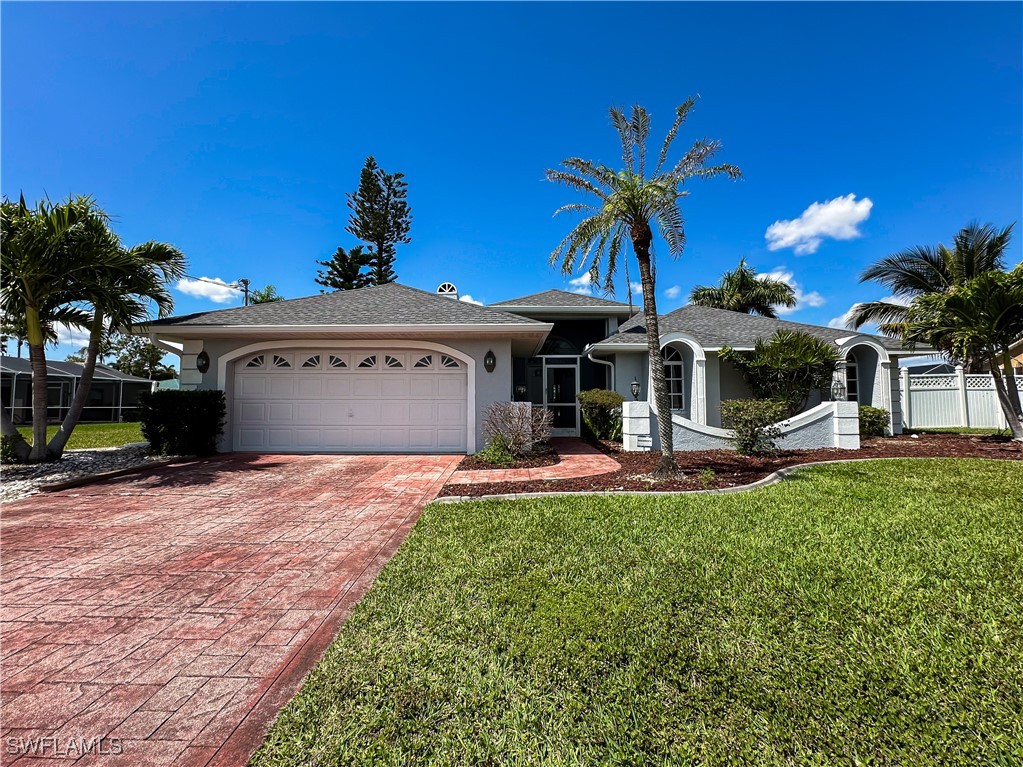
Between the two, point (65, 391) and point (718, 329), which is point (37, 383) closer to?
point (718, 329)

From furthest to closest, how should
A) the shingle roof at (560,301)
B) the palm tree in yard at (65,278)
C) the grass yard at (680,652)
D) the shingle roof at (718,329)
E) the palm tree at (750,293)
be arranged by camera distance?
the palm tree at (750,293), the shingle roof at (560,301), the shingle roof at (718,329), the palm tree in yard at (65,278), the grass yard at (680,652)

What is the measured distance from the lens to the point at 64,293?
8367 mm

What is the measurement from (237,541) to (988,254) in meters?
25.3

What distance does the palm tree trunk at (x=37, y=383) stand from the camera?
8.16 m

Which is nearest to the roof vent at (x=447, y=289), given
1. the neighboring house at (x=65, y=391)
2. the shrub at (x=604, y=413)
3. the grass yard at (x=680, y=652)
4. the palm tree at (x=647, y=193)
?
the shrub at (x=604, y=413)

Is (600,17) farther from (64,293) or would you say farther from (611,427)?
(64,293)

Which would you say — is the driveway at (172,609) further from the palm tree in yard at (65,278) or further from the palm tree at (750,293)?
the palm tree at (750,293)

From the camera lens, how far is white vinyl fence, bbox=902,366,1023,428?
1561 centimetres

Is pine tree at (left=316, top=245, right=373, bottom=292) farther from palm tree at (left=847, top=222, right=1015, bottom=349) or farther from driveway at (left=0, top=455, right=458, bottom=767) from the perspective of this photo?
palm tree at (left=847, top=222, right=1015, bottom=349)

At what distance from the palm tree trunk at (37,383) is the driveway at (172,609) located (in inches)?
131

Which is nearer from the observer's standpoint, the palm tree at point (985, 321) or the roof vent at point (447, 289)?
the palm tree at point (985, 321)

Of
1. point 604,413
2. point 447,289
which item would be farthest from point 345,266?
point 604,413

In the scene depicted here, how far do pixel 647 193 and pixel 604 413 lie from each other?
626 centimetres

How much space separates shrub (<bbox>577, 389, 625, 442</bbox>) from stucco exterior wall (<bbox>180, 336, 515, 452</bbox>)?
9.79 feet
